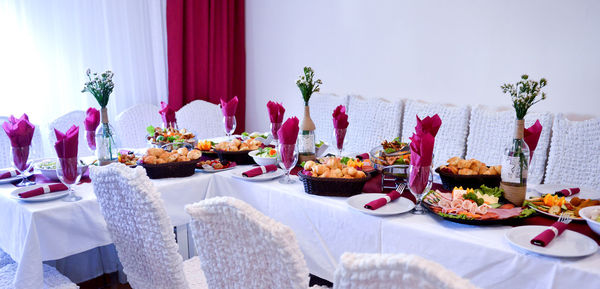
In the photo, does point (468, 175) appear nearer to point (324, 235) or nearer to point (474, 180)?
point (474, 180)

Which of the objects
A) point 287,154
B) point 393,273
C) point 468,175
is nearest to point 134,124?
point 287,154

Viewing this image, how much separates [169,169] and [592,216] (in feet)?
5.01

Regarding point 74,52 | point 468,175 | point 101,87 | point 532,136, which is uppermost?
point 74,52

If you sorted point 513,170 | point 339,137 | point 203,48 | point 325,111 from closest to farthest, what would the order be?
point 513,170 → point 339,137 → point 325,111 → point 203,48

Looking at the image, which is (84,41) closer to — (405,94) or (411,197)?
(405,94)

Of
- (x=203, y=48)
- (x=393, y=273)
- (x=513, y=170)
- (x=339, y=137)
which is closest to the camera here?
(x=393, y=273)

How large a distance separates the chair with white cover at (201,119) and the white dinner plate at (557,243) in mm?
2634

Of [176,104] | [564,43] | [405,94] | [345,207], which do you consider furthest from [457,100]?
[176,104]

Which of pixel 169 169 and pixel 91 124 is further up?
pixel 91 124

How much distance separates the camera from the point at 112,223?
1449mm

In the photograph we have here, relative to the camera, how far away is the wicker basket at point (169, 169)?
76.4 inches

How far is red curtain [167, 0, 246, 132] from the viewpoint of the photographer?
156 inches

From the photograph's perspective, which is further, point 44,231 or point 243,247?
point 44,231

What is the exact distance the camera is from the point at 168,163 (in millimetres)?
1946
